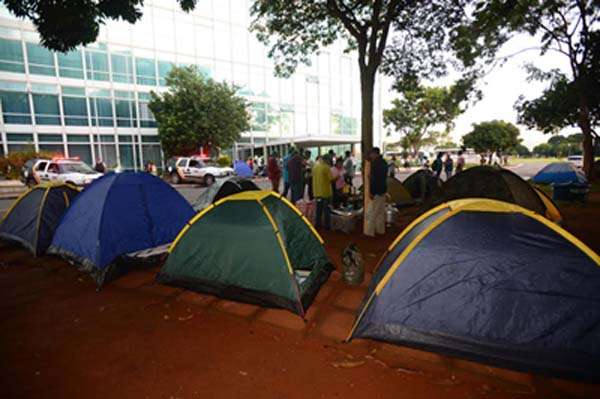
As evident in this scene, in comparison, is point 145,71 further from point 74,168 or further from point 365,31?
point 365,31

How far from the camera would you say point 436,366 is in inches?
115

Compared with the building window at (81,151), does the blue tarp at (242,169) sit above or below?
below

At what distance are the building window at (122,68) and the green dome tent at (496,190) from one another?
25.1 metres

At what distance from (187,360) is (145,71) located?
2729cm

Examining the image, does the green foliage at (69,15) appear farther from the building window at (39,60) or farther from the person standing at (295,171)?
the building window at (39,60)

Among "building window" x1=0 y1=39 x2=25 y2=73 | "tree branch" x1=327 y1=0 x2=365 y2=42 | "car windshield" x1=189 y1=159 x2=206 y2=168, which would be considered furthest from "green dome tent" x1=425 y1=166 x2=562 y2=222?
"building window" x1=0 y1=39 x2=25 y2=73

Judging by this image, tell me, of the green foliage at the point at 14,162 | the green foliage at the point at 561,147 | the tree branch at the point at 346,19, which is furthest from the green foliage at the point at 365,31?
the green foliage at the point at 561,147

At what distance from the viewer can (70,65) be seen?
21906mm

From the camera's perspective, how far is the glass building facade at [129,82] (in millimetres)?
20594

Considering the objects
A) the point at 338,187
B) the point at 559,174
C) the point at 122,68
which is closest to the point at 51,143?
the point at 122,68

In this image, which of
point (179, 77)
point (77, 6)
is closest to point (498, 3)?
point (77, 6)

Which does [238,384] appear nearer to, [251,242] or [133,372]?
[133,372]

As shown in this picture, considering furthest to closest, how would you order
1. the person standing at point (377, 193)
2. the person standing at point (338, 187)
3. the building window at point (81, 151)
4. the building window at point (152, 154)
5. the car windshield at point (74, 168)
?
the building window at point (152, 154)
the building window at point (81, 151)
the car windshield at point (74, 168)
the person standing at point (338, 187)
the person standing at point (377, 193)

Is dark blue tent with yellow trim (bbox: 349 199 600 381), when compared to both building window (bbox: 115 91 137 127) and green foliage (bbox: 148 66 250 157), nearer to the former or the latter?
green foliage (bbox: 148 66 250 157)
